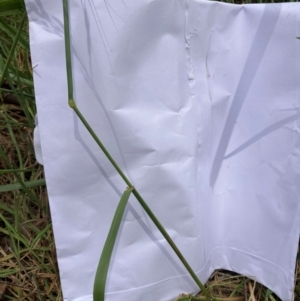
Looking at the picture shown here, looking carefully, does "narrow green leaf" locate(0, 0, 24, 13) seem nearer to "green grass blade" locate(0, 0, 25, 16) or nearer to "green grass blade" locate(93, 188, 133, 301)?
"green grass blade" locate(0, 0, 25, 16)

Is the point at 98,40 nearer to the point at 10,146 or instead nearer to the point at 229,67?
the point at 229,67

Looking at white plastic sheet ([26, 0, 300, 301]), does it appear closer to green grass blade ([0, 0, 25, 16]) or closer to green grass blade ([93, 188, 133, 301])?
green grass blade ([0, 0, 25, 16])

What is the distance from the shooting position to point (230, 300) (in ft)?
1.92

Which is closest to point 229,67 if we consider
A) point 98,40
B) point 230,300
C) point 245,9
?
point 245,9

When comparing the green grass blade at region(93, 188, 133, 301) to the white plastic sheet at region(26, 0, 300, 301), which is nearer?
the green grass blade at region(93, 188, 133, 301)

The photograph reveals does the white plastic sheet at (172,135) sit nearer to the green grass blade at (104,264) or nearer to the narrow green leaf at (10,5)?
the narrow green leaf at (10,5)

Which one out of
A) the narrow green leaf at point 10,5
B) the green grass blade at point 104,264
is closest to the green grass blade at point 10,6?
the narrow green leaf at point 10,5

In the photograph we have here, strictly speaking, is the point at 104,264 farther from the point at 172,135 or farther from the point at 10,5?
the point at 10,5

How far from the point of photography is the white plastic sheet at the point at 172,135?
1.59ft

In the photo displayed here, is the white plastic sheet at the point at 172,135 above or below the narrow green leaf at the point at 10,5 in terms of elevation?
below

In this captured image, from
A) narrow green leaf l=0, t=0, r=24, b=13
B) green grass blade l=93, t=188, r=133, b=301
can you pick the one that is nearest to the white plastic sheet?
narrow green leaf l=0, t=0, r=24, b=13

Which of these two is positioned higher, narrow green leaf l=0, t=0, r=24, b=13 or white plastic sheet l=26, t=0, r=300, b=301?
narrow green leaf l=0, t=0, r=24, b=13

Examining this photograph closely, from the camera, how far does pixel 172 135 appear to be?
1.70 ft

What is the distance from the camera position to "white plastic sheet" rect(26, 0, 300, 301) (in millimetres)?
484
